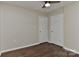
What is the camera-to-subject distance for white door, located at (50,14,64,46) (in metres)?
3.08

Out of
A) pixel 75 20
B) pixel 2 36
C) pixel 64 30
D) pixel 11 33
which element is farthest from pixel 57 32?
pixel 2 36

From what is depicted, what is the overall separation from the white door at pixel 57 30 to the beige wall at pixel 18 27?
778mm

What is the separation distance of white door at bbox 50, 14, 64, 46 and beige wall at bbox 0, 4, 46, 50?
2.55ft

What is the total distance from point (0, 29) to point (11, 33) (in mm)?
415

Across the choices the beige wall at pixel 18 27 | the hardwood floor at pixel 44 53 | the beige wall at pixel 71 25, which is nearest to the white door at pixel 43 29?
the beige wall at pixel 18 27

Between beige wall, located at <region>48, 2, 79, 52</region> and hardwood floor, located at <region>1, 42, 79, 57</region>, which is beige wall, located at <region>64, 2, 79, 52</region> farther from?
hardwood floor, located at <region>1, 42, 79, 57</region>

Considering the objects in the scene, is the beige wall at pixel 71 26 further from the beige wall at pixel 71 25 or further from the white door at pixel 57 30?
the white door at pixel 57 30

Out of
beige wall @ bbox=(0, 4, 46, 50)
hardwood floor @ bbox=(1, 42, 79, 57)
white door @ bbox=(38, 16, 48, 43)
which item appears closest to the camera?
hardwood floor @ bbox=(1, 42, 79, 57)

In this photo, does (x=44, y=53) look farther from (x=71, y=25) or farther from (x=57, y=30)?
(x=71, y=25)

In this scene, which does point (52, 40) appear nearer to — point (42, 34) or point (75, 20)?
point (42, 34)

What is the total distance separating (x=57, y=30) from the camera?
314 cm

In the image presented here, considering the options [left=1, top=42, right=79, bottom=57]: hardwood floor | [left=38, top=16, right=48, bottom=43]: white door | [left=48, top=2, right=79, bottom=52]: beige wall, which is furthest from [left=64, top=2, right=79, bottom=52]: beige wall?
[left=38, top=16, right=48, bottom=43]: white door

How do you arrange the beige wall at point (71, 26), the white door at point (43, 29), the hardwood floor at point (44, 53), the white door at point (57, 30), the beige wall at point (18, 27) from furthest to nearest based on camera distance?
the white door at point (43, 29) → the white door at point (57, 30) → the beige wall at point (18, 27) → the beige wall at point (71, 26) → the hardwood floor at point (44, 53)

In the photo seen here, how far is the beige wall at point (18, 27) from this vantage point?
291cm
